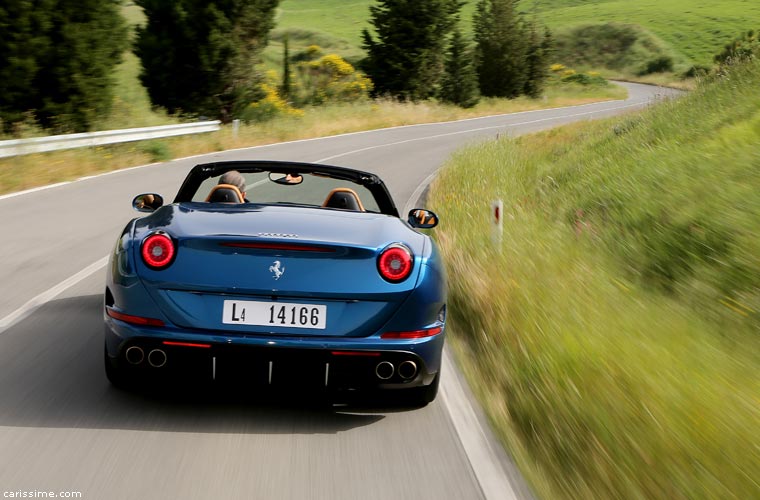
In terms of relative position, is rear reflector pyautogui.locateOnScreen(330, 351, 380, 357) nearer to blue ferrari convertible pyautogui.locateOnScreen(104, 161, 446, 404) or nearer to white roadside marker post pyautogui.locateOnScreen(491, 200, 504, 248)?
blue ferrari convertible pyautogui.locateOnScreen(104, 161, 446, 404)

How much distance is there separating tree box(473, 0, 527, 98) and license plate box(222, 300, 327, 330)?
64117mm

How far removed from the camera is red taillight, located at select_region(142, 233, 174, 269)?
4.43m

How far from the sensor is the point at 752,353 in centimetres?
627

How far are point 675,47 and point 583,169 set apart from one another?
112 metres

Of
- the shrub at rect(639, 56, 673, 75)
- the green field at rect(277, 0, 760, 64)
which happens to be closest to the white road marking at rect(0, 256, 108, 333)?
the green field at rect(277, 0, 760, 64)

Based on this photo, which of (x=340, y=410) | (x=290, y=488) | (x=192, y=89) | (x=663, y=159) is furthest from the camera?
(x=192, y=89)

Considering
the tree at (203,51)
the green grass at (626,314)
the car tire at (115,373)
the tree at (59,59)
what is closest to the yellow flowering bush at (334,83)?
the tree at (203,51)

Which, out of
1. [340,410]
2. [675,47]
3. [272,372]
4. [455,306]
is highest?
[272,372]

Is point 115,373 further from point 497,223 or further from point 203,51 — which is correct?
point 203,51

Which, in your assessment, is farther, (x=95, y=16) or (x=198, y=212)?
(x=95, y=16)

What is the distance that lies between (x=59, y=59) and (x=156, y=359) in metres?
18.3

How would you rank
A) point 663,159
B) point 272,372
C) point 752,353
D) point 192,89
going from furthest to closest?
point 192,89 → point 663,159 → point 752,353 → point 272,372

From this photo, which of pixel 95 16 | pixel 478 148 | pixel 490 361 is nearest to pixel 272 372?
pixel 490 361

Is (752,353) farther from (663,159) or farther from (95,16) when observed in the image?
(95,16)
